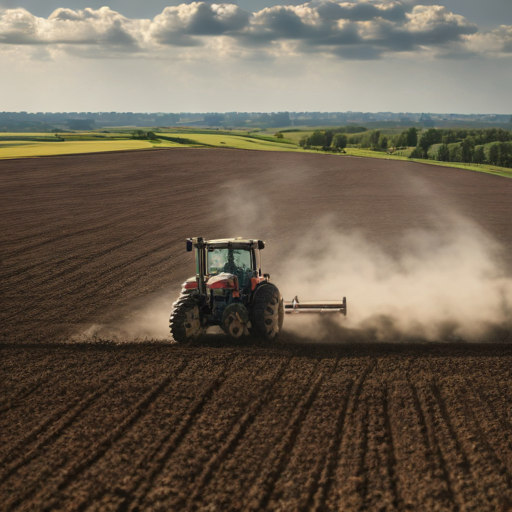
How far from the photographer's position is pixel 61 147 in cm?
7881

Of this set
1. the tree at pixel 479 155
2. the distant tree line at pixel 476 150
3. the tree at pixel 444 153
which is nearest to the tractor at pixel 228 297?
the distant tree line at pixel 476 150

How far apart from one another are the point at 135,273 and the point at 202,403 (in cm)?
1292

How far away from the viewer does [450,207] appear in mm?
44469

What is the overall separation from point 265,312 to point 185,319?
201cm

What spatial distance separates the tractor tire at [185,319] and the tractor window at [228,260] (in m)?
1.19

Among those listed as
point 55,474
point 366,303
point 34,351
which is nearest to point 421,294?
point 366,303

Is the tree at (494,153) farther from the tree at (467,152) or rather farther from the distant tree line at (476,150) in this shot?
the tree at (467,152)

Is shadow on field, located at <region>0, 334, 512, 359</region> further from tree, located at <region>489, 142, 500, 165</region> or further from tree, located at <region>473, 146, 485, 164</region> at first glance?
tree, located at <region>473, 146, 485, 164</region>

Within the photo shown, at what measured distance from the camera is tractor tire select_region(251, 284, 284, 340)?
14.4 metres

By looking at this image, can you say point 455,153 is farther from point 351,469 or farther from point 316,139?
point 351,469

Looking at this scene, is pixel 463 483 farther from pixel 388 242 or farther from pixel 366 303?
pixel 388 242

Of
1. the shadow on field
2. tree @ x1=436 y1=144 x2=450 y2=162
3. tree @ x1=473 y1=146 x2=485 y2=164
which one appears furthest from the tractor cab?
tree @ x1=436 y1=144 x2=450 y2=162

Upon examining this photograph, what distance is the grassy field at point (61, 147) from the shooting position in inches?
2773

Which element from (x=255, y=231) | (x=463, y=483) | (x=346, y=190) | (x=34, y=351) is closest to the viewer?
(x=463, y=483)
